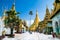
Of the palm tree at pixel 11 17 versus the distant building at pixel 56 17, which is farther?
the palm tree at pixel 11 17

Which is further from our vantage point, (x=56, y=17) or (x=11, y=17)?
(x=11, y=17)

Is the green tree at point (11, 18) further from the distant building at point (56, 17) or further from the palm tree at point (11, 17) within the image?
the distant building at point (56, 17)

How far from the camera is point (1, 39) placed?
577 cm

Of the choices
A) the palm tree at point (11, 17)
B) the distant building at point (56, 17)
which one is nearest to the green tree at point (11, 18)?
the palm tree at point (11, 17)

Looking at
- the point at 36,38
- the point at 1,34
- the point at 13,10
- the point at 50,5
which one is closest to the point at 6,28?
the point at 1,34

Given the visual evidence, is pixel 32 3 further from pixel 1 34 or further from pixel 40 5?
pixel 1 34

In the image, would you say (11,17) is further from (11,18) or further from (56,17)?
(56,17)

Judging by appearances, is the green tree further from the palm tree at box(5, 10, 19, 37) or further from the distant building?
the distant building

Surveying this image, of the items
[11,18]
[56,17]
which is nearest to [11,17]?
[11,18]

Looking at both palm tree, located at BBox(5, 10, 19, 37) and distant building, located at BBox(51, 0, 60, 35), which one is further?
palm tree, located at BBox(5, 10, 19, 37)

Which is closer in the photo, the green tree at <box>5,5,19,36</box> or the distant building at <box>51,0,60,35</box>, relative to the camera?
the distant building at <box>51,0,60,35</box>

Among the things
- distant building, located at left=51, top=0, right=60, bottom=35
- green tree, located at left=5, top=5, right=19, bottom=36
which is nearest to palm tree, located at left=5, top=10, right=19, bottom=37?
green tree, located at left=5, top=5, right=19, bottom=36

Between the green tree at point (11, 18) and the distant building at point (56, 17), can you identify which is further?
the green tree at point (11, 18)

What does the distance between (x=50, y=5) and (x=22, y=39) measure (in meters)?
1.42
